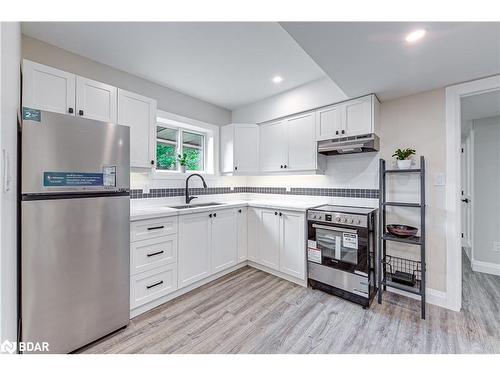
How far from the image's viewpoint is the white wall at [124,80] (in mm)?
1873

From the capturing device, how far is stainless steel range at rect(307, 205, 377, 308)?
2.09m

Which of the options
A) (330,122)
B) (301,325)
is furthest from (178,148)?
(301,325)

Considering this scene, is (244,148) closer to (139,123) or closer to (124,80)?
(139,123)

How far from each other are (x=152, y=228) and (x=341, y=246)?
193 cm

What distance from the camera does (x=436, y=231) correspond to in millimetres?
2186

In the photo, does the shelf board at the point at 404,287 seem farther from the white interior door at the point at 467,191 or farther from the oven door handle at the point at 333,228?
the white interior door at the point at 467,191

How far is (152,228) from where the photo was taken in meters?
2.04

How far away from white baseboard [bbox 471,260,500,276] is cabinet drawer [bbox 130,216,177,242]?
4038 millimetres

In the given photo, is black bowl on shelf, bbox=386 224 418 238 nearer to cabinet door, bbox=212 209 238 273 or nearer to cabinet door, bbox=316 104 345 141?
cabinet door, bbox=316 104 345 141

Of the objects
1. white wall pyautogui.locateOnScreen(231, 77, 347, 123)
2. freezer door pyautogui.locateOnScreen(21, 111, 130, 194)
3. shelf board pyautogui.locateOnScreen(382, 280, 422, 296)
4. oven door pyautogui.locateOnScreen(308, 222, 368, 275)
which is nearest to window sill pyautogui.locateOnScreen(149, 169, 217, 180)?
freezer door pyautogui.locateOnScreen(21, 111, 130, 194)

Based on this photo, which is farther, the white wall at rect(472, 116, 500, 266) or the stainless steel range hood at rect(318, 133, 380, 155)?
the white wall at rect(472, 116, 500, 266)

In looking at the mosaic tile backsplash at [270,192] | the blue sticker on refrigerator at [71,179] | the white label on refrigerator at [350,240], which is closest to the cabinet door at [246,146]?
the mosaic tile backsplash at [270,192]

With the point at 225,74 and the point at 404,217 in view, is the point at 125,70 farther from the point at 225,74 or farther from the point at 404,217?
the point at 404,217
